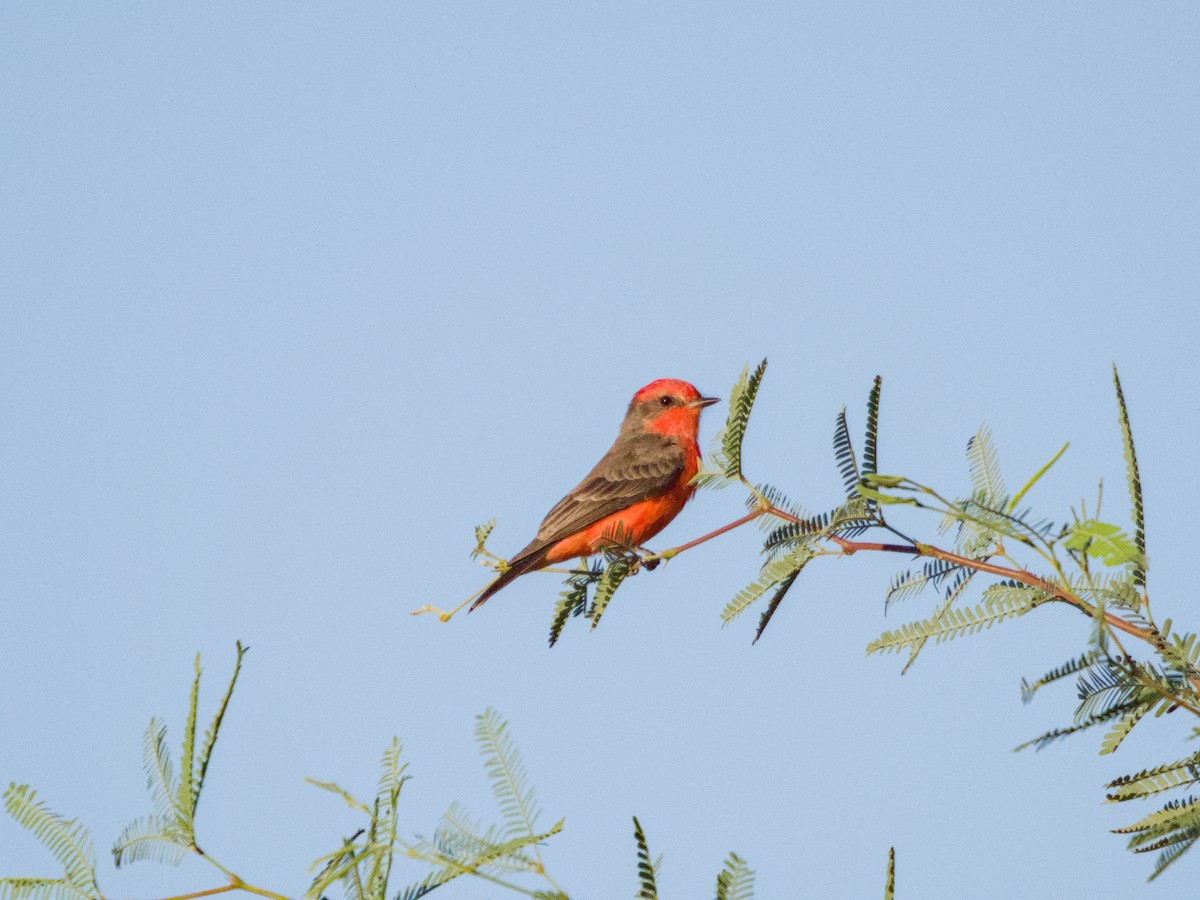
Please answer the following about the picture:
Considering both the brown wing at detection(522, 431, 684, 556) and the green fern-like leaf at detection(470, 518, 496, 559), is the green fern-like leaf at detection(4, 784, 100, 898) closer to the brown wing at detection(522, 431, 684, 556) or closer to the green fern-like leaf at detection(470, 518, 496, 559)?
the green fern-like leaf at detection(470, 518, 496, 559)

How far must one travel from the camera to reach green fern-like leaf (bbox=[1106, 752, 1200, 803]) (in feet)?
7.67

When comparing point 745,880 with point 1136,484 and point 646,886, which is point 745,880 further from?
point 1136,484

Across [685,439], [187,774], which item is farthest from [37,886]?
[685,439]

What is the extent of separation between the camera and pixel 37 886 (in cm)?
215

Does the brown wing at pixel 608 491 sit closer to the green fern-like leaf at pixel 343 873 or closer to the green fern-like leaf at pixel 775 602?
the green fern-like leaf at pixel 775 602

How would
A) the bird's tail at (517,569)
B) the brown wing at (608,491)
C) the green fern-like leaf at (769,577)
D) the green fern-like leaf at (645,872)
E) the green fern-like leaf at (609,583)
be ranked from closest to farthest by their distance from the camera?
the green fern-like leaf at (645,872), the green fern-like leaf at (769,577), the green fern-like leaf at (609,583), the bird's tail at (517,569), the brown wing at (608,491)

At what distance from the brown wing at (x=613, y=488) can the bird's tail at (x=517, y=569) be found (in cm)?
6

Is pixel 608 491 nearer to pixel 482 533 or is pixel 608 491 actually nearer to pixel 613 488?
pixel 613 488

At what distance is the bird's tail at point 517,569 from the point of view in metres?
6.63

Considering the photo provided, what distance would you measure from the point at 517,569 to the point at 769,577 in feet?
13.5

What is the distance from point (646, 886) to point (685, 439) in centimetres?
715

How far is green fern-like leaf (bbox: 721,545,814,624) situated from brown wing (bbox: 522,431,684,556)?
4574 millimetres

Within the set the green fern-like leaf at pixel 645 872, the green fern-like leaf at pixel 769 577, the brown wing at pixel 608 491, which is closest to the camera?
the green fern-like leaf at pixel 645 872

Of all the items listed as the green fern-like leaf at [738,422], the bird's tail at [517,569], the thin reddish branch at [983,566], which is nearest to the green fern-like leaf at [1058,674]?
the thin reddish branch at [983,566]
